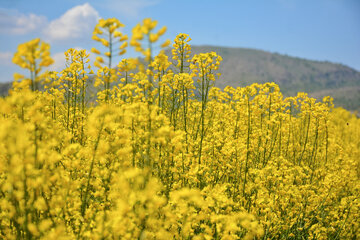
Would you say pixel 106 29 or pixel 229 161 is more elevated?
pixel 106 29

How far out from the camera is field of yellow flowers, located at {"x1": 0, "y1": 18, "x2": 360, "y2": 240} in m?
2.36

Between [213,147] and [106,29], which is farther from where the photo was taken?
[213,147]

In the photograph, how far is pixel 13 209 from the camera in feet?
8.28

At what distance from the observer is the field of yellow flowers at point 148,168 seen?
2361 mm

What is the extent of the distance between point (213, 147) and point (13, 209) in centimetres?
354

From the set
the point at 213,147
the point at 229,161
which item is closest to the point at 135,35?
the point at 213,147

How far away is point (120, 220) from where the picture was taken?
2.19 m

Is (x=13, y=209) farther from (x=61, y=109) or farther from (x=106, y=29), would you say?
(x=61, y=109)

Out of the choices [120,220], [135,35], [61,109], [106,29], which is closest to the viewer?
[120,220]

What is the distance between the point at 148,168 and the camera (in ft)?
8.35

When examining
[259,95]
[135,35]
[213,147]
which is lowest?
[213,147]

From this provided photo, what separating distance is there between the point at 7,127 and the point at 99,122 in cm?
104

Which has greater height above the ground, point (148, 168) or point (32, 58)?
point (32, 58)

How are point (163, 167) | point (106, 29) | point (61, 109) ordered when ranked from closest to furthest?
point (106, 29)
point (163, 167)
point (61, 109)
